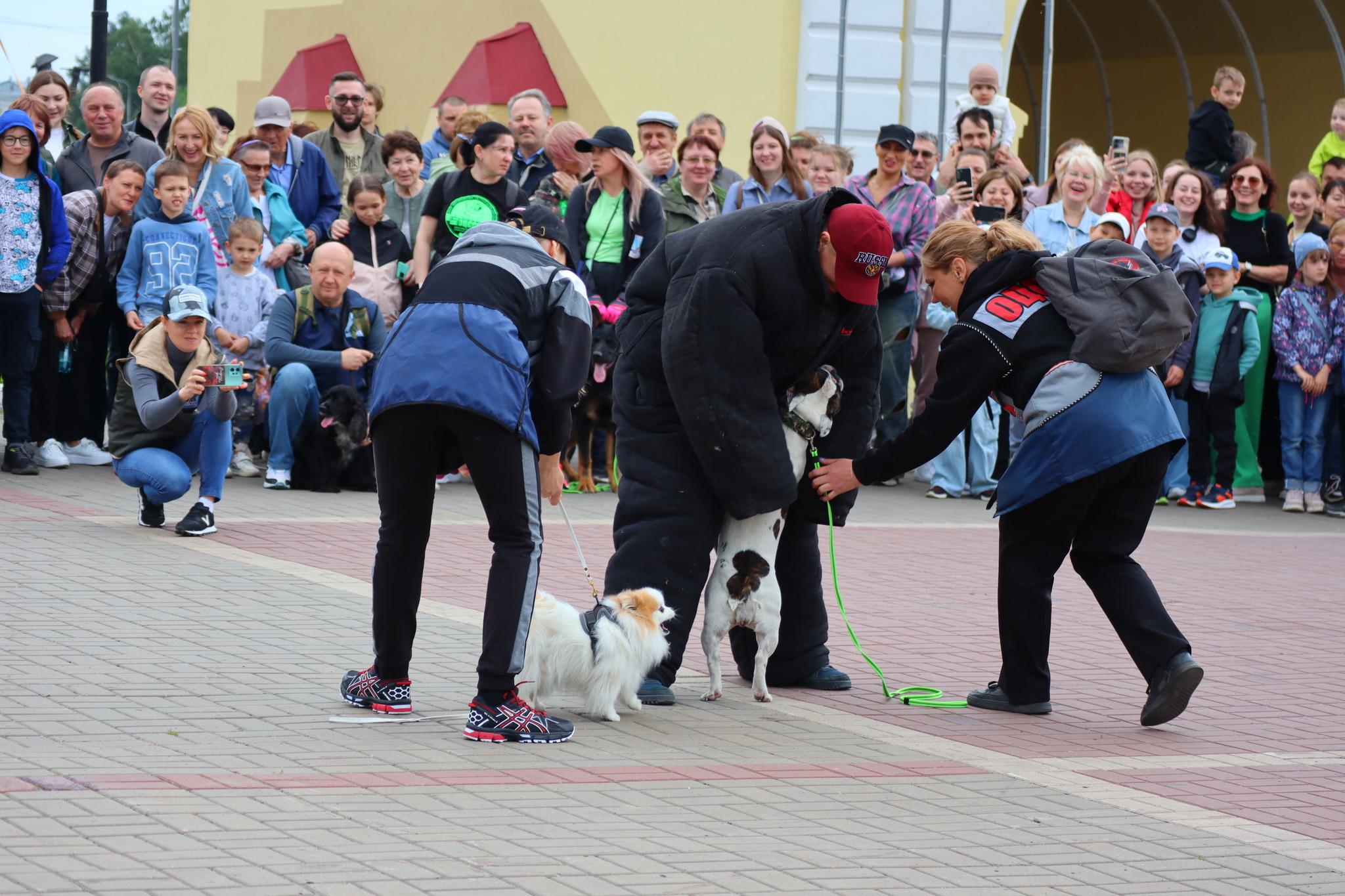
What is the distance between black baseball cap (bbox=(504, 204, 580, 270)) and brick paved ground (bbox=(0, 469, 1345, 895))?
1.67 m

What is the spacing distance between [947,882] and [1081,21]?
2322 centimetres

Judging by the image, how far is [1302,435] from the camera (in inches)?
508

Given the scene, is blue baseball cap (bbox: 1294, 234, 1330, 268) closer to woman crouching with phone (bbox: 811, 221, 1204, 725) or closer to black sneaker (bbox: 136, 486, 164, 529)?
woman crouching with phone (bbox: 811, 221, 1204, 725)

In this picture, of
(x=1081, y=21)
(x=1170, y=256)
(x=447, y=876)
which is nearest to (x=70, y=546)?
(x=447, y=876)

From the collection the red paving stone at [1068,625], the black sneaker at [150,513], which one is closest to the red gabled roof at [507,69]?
the red paving stone at [1068,625]

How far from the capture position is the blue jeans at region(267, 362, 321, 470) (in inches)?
430

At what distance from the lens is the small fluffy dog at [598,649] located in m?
Result: 5.32

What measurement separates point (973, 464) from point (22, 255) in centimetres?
714

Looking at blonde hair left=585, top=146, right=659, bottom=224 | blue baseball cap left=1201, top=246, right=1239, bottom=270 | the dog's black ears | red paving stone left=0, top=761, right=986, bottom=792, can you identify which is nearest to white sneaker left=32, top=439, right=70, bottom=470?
the dog's black ears

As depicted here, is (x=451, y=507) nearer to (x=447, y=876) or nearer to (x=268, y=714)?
(x=268, y=714)

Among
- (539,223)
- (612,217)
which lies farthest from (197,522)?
(539,223)

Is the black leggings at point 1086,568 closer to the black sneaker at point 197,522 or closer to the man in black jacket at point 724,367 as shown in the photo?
the man in black jacket at point 724,367

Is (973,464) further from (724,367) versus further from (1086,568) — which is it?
(724,367)

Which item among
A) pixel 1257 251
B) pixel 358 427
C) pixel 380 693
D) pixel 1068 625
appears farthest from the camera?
pixel 1257 251
